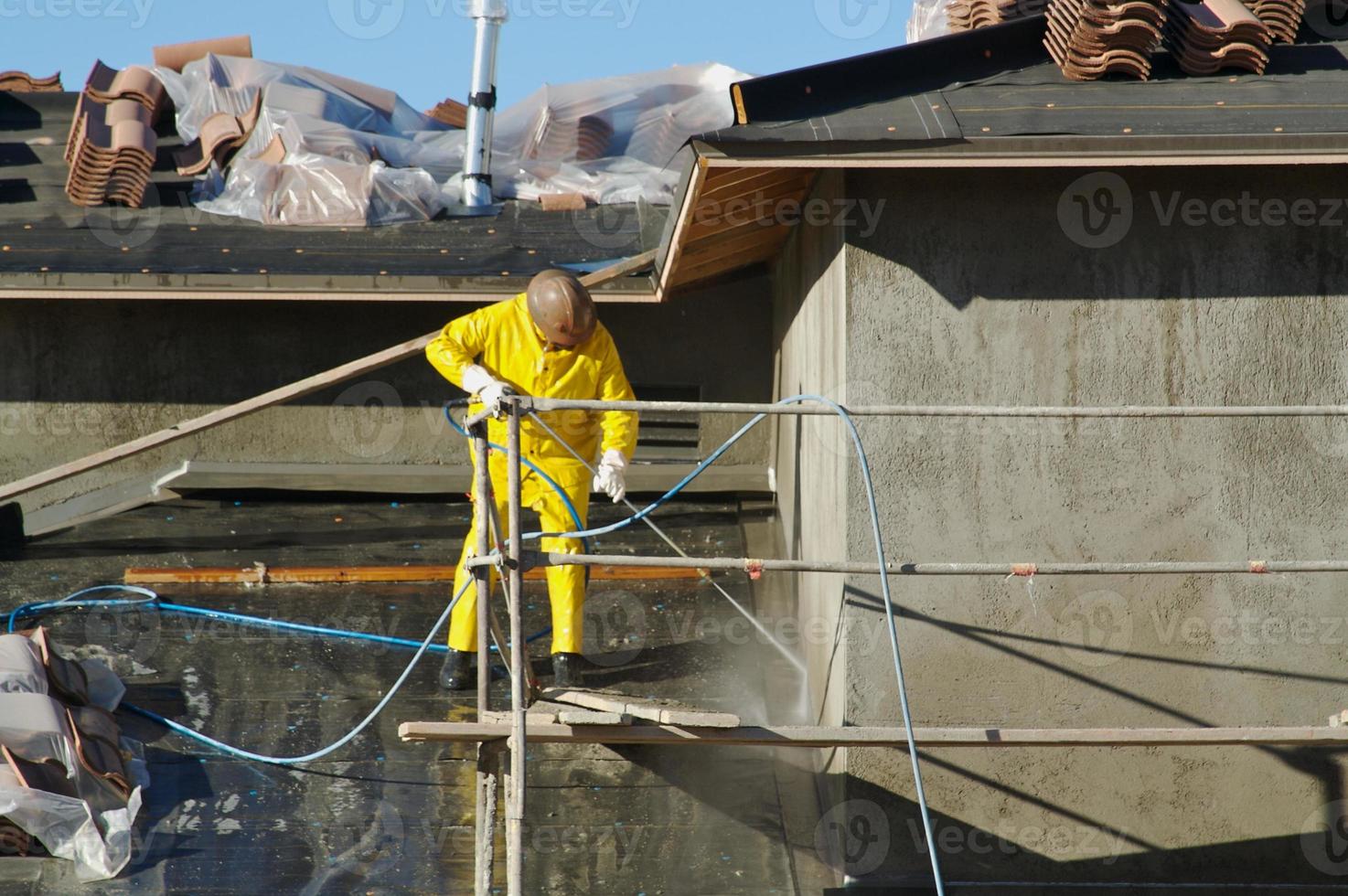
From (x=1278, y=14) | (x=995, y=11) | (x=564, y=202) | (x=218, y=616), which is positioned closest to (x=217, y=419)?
(x=218, y=616)

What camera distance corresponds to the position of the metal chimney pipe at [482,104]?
10.4 meters

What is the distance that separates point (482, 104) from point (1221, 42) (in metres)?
6.35

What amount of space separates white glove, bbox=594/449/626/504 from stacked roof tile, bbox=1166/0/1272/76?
284 cm

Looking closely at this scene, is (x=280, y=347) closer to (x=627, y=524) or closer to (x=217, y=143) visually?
(x=217, y=143)

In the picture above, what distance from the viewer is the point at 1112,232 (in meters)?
5.45

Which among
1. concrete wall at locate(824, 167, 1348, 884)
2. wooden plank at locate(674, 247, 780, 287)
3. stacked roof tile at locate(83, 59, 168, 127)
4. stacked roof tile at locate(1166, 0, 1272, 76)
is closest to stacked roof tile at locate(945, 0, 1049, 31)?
stacked roof tile at locate(1166, 0, 1272, 76)

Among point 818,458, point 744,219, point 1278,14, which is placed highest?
point 1278,14

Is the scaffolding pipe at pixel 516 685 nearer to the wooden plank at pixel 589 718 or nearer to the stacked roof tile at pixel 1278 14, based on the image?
the wooden plank at pixel 589 718

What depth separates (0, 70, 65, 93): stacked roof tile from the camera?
12867 mm

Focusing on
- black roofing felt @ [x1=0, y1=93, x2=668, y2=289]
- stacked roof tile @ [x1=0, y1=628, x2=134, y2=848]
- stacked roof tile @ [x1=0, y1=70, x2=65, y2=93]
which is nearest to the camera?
stacked roof tile @ [x1=0, y1=628, x2=134, y2=848]

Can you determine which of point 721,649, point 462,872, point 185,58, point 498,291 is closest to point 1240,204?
point 721,649

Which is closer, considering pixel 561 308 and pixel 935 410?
pixel 935 410

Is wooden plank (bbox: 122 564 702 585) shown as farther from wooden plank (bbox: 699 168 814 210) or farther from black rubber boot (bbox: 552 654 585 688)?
wooden plank (bbox: 699 168 814 210)

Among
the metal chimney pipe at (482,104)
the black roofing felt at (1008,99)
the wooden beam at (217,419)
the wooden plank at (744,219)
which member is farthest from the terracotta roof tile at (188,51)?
the black roofing felt at (1008,99)
